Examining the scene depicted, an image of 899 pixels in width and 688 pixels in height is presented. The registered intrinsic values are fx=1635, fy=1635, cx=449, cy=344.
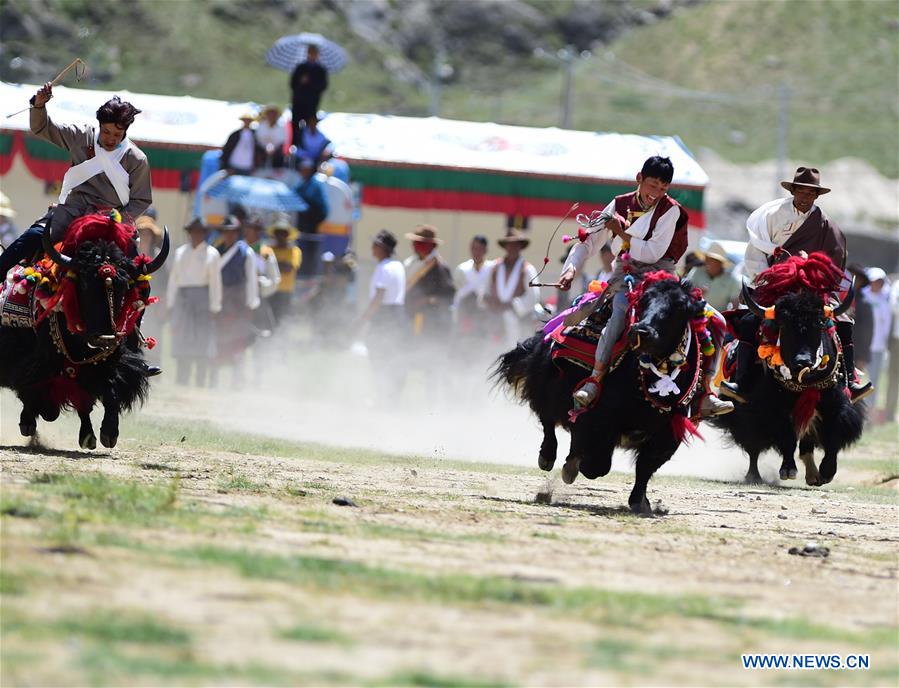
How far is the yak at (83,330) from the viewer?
9453 mm

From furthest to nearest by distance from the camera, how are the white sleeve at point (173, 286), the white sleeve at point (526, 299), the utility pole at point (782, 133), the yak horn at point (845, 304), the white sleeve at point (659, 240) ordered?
the utility pole at point (782, 133)
the white sleeve at point (526, 299)
the white sleeve at point (173, 286)
the yak horn at point (845, 304)
the white sleeve at point (659, 240)

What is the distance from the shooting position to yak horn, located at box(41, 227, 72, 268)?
9406 mm

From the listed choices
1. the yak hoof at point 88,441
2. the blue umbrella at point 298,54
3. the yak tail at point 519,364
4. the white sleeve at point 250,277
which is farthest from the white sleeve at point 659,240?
the blue umbrella at point 298,54

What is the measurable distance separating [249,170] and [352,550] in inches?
576

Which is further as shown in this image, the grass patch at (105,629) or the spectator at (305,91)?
the spectator at (305,91)

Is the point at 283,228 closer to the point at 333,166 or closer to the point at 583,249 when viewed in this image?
the point at 333,166

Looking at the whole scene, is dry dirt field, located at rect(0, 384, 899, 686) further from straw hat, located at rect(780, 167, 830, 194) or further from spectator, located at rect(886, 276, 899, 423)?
spectator, located at rect(886, 276, 899, 423)

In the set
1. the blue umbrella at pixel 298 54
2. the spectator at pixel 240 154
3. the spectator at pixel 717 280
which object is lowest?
the spectator at pixel 717 280

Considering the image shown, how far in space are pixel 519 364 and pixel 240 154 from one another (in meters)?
10.8

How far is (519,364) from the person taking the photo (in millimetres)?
10602

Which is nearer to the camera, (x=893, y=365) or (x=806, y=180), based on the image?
(x=806, y=180)

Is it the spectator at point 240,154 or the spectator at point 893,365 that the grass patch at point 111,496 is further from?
the spectator at point 893,365

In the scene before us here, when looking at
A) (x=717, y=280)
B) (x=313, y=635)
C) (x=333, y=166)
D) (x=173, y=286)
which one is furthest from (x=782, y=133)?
(x=313, y=635)

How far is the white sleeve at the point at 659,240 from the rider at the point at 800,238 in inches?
67.9
